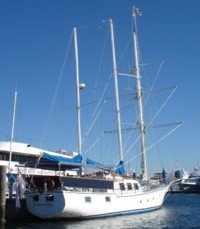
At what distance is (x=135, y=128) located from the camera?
167 ft

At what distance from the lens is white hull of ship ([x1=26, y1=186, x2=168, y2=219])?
110 ft

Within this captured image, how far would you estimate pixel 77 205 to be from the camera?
3406cm

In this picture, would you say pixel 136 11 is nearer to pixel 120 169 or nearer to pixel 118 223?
pixel 120 169

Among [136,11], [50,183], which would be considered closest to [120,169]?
[50,183]

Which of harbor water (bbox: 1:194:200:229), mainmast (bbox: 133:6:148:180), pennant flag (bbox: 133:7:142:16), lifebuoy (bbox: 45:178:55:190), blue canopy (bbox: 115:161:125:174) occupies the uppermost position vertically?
pennant flag (bbox: 133:7:142:16)

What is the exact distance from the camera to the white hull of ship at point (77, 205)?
33406 mm

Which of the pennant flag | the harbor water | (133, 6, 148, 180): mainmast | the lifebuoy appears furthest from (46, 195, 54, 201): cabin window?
the pennant flag

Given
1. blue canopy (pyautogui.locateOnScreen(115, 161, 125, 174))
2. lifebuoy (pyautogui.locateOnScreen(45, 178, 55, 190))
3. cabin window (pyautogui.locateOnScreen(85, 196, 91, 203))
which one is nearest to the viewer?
lifebuoy (pyautogui.locateOnScreen(45, 178, 55, 190))

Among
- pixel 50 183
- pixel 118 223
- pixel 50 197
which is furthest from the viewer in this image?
pixel 50 183

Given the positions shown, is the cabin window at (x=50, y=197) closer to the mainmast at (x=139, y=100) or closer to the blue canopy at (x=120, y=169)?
the blue canopy at (x=120, y=169)

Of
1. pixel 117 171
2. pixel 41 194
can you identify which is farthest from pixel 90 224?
pixel 117 171

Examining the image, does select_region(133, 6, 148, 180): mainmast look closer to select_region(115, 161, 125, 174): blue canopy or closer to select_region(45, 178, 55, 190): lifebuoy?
select_region(115, 161, 125, 174): blue canopy

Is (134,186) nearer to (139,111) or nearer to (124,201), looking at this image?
(124,201)

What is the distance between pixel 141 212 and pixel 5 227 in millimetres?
15011
